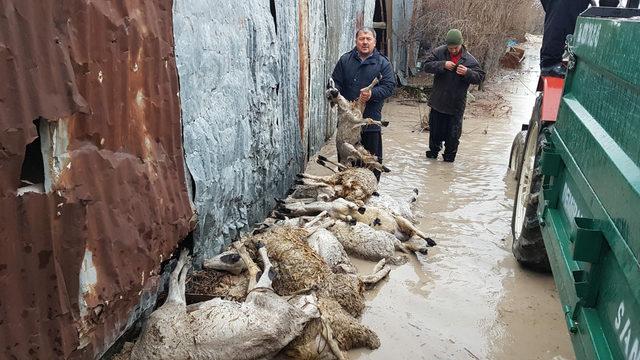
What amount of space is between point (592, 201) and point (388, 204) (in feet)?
10.9

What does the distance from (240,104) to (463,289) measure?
2.24m

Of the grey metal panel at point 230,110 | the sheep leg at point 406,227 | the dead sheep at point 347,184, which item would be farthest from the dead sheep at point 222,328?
the dead sheep at point 347,184

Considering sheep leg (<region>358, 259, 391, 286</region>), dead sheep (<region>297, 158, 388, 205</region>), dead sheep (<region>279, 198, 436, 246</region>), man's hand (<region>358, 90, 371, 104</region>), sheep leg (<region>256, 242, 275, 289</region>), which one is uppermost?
man's hand (<region>358, 90, 371, 104</region>)

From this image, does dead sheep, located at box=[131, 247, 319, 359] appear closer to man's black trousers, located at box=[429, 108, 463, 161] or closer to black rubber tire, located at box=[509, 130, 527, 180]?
black rubber tire, located at box=[509, 130, 527, 180]

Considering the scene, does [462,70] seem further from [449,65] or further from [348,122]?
[348,122]

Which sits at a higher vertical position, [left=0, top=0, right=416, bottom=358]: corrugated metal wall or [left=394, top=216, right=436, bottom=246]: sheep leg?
[left=0, top=0, right=416, bottom=358]: corrugated metal wall

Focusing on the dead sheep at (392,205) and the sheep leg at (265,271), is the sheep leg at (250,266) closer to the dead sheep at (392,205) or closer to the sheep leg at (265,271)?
the sheep leg at (265,271)

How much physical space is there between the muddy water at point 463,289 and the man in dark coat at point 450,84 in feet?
1.74

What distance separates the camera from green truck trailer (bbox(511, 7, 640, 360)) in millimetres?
1705

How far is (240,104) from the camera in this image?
426 centimetres

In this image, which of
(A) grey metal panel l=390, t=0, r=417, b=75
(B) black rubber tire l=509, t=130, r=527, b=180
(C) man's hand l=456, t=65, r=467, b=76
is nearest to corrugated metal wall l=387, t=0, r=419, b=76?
(A) grey metal panel l=390, t=0, r=417, b=75

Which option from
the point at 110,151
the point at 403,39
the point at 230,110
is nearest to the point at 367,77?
the point at 230,110

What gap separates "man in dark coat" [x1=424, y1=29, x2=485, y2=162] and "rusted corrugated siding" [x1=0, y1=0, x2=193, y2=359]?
5.38 meters

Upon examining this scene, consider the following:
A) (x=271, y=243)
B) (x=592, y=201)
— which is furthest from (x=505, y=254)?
(x=592, y=201)
